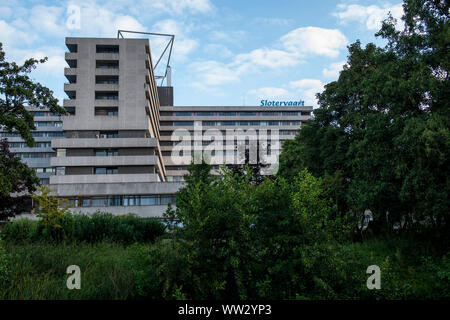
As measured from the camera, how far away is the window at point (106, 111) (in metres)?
58.9

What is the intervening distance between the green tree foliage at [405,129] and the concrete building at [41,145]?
83.7 m

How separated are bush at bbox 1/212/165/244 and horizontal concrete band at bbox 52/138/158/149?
128ft

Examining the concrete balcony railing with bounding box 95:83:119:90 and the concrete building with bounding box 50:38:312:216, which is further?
the concrete balcony railing with bounding box 95:83:119:90

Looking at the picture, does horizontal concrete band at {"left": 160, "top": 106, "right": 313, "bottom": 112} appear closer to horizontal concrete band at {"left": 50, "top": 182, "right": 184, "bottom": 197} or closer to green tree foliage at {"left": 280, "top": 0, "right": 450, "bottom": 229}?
horizontal concrete band at {"left": 50, "top": 182, "right": 184, "bottom": 197}

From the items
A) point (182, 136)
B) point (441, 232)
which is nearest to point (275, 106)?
point (182, 136)

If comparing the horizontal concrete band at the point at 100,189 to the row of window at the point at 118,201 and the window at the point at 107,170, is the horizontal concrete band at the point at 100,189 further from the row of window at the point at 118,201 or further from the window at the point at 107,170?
the window at the point at 107,170

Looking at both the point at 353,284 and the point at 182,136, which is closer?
the point at 353,284

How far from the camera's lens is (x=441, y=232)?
16.1 meters

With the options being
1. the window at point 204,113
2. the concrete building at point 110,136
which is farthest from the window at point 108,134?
the window at point 204,113

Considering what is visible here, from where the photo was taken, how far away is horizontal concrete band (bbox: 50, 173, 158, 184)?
178 ft

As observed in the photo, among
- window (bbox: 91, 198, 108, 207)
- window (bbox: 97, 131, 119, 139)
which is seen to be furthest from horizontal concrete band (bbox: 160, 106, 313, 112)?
window (bbox: 91, 198, 108, 207)
